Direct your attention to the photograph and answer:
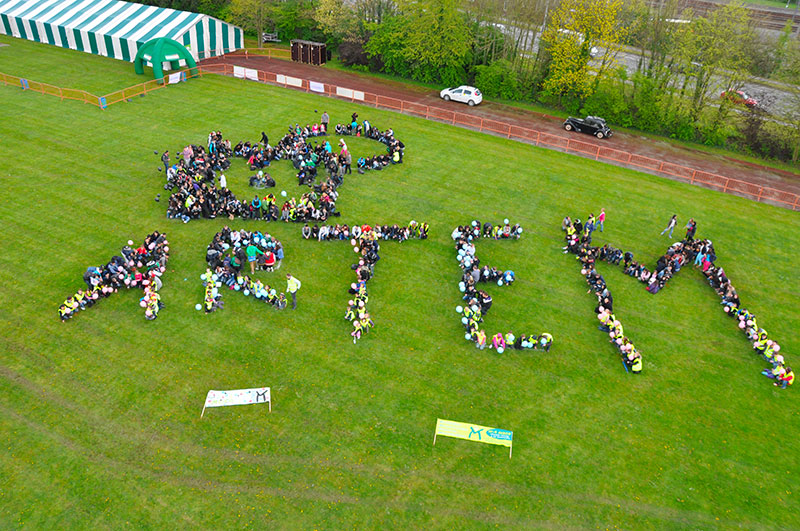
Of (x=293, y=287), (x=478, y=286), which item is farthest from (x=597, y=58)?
(x=293, y=287)

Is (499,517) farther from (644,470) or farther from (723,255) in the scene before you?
(723,255)

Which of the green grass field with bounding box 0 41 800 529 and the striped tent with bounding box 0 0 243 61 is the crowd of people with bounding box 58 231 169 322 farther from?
the striped tent with bounding box 0 0 243 61

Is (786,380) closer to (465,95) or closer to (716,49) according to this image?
(716,49)

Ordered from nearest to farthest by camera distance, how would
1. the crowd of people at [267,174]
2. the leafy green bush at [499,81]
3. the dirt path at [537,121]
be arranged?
the crowd of people at [267,174] < the dirt path at [537,121] < the leafy green bush at [499,81]

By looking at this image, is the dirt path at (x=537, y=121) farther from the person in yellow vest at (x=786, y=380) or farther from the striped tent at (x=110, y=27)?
the person in yellow vest at (x=786, y=380)

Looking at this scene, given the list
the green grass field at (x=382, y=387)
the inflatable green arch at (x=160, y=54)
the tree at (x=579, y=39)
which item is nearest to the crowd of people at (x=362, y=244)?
the green grass field at (x=382, y=387)

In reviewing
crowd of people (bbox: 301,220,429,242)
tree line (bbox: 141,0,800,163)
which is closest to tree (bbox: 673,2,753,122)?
tree line (bbox: 141,0,800,163)

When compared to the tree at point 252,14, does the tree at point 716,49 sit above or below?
above
